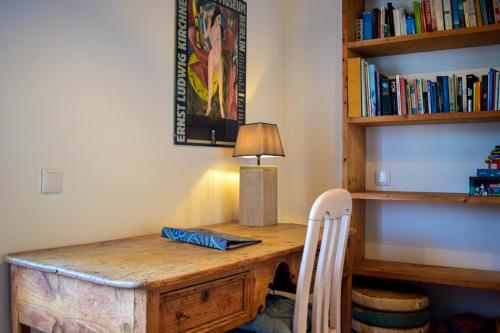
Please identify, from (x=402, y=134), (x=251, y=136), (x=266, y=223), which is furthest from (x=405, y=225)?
(x=251, y=136)

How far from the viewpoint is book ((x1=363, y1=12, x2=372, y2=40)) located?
267 centimetres

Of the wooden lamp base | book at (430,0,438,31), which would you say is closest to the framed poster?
the wooden lamp base

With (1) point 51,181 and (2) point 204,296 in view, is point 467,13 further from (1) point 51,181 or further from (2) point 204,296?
(1) point 51,181

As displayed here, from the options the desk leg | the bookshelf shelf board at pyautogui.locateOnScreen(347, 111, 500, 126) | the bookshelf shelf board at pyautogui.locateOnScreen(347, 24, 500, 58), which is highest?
the bookshelf shelf board at pyautogui.locateOnScreen(347, 24, 500, 58)

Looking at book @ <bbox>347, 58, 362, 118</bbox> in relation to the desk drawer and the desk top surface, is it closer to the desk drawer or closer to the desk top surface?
the desk top surface

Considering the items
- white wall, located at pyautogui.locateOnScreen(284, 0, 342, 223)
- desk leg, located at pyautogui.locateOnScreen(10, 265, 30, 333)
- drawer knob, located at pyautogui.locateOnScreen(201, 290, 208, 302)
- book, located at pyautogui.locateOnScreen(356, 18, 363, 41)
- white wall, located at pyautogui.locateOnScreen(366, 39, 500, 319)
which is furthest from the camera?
white wall, located at pyautogui.locateOnScreen(284, 0, 342, 223)

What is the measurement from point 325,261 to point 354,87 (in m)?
1.26

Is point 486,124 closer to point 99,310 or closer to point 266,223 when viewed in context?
point 266,223

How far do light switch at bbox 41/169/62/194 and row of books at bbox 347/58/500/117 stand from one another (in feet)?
5.27

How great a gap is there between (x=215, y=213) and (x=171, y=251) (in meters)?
0.89

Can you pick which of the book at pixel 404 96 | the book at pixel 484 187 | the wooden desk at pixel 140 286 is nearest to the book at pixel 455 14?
the book at pixel 404 96

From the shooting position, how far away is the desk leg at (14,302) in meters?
1.53

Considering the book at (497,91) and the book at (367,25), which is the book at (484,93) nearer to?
the book at (497,91)

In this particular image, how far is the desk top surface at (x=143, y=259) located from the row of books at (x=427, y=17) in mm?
1397
